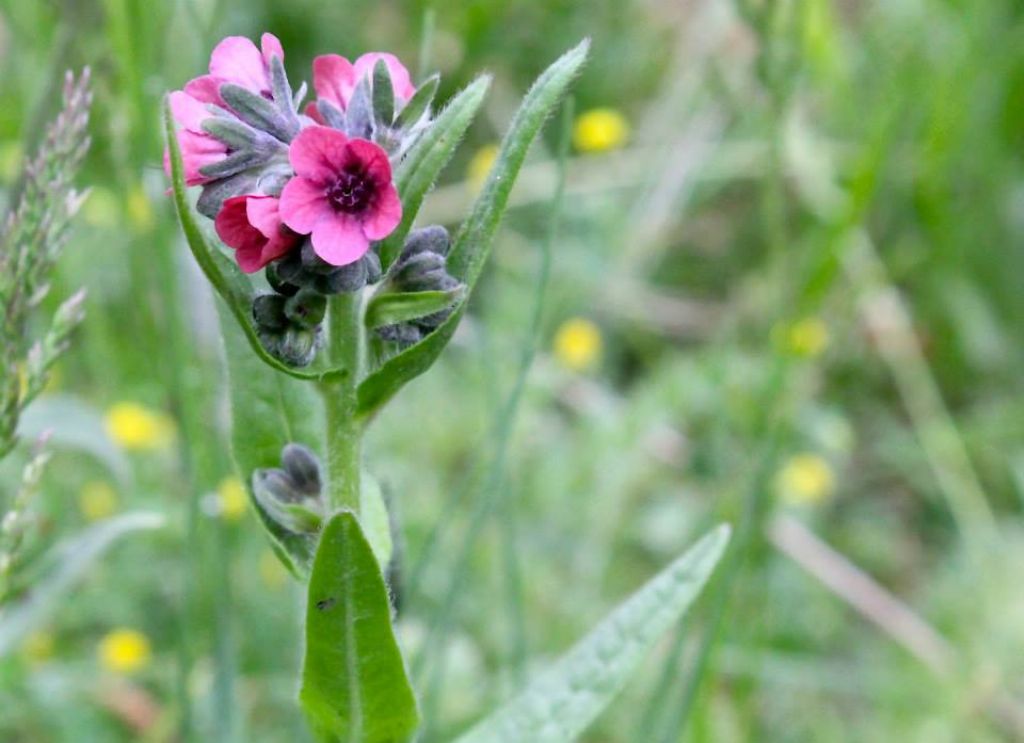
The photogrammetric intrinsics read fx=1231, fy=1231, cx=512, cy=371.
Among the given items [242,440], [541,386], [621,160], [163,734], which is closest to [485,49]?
[621,160]

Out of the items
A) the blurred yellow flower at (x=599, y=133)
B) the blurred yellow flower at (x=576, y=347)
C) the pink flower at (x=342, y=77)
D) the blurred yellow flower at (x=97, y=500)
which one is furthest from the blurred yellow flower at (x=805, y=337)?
the blurred yellow flower at (x=97, y=500)

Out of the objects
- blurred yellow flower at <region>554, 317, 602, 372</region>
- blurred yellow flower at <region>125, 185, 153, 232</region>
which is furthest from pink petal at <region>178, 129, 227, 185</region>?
A: blurred yellow flower at <region>554, 317, 602, 372</region>

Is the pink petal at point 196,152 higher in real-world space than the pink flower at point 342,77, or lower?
lower

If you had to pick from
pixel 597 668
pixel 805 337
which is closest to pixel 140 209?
pixel 805 337

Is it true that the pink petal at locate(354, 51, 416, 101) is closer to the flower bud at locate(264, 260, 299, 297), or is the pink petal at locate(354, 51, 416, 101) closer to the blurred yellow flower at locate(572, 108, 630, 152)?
Result: the flower bud at locate(264, 260, 299, 297)

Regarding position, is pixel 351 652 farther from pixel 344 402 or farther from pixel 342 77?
pixel 342 77

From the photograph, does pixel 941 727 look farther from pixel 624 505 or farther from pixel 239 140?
pixel 239 140

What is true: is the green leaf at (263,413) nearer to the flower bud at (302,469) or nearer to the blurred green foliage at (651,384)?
the flower bud at (302,469)
